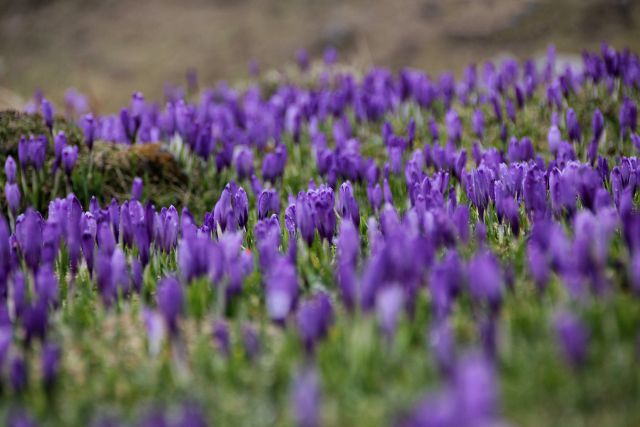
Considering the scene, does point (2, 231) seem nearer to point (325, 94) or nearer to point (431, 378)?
point (431, 378)

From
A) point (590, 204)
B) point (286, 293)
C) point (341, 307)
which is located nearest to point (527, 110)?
point (590, 204)

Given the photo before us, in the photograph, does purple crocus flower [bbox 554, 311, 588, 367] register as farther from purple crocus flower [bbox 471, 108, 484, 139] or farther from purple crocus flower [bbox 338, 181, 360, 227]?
purple crocus flower [bbox 471, 108, 484, 139]

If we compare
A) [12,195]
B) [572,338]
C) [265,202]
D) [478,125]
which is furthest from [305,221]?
[478,125]

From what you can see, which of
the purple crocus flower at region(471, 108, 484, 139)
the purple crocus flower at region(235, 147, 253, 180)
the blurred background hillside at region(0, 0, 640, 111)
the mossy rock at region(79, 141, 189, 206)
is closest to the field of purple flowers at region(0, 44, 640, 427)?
the purple crocus flower at region(235, 147, 253, 180)

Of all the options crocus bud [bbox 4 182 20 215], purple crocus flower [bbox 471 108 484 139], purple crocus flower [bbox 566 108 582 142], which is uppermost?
purple crocus flower [bbox 471 108 484 139]

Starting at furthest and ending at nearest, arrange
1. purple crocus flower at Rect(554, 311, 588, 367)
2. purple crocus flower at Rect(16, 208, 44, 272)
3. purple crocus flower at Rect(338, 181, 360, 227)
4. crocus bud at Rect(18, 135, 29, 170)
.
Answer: crocus bud at Rect(18, 135, 29, 170) < purple crocus flower at Rect(338, 181, 360, 227) < purple crocus flower at Rect(16, 208, 44, 272) < purple crocus flower at Rect(554, 311, 588, 367)

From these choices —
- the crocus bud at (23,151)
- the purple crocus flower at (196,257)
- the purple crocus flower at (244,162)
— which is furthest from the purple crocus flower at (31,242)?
the purple crocus flower at (244,162)
